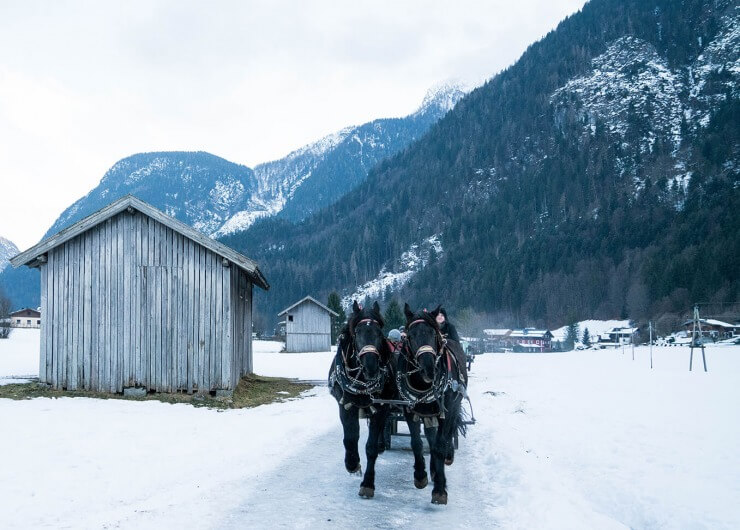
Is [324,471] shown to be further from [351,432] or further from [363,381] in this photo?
[363,381]

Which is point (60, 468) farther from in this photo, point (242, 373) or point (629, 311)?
point (629, 311)

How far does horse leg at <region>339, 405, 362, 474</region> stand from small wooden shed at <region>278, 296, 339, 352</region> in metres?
46.1

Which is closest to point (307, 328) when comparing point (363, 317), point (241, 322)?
point (241, 322)

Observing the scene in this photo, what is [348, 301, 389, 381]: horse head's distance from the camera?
7199 mm

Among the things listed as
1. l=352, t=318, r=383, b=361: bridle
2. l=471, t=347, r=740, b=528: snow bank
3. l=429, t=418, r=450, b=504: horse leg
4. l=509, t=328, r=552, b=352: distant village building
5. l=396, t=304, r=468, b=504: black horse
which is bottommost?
l=509, t=328, r=552, b=352: distant village building

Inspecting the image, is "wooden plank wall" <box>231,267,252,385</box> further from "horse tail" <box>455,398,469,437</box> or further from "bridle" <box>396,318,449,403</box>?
"bridle" <box>396,318,449,403</box>

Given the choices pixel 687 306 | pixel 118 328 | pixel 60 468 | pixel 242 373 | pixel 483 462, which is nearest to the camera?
pixel 60 468

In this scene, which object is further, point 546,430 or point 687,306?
point 687,306

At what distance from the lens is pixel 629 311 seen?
417 ft

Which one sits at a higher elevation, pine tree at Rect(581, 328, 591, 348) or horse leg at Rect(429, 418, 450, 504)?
horse leg at Rect(429, 418, 450, 504)

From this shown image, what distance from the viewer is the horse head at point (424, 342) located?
23.1ft

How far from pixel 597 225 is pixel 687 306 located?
7948 centimetres

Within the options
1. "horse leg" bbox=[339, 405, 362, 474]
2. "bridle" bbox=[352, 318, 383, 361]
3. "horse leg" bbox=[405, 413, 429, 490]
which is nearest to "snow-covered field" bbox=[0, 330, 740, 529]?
"horse leg" bbox=[405, 413, 429, 490]

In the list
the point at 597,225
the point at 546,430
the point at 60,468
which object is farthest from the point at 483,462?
the point at 597,225
